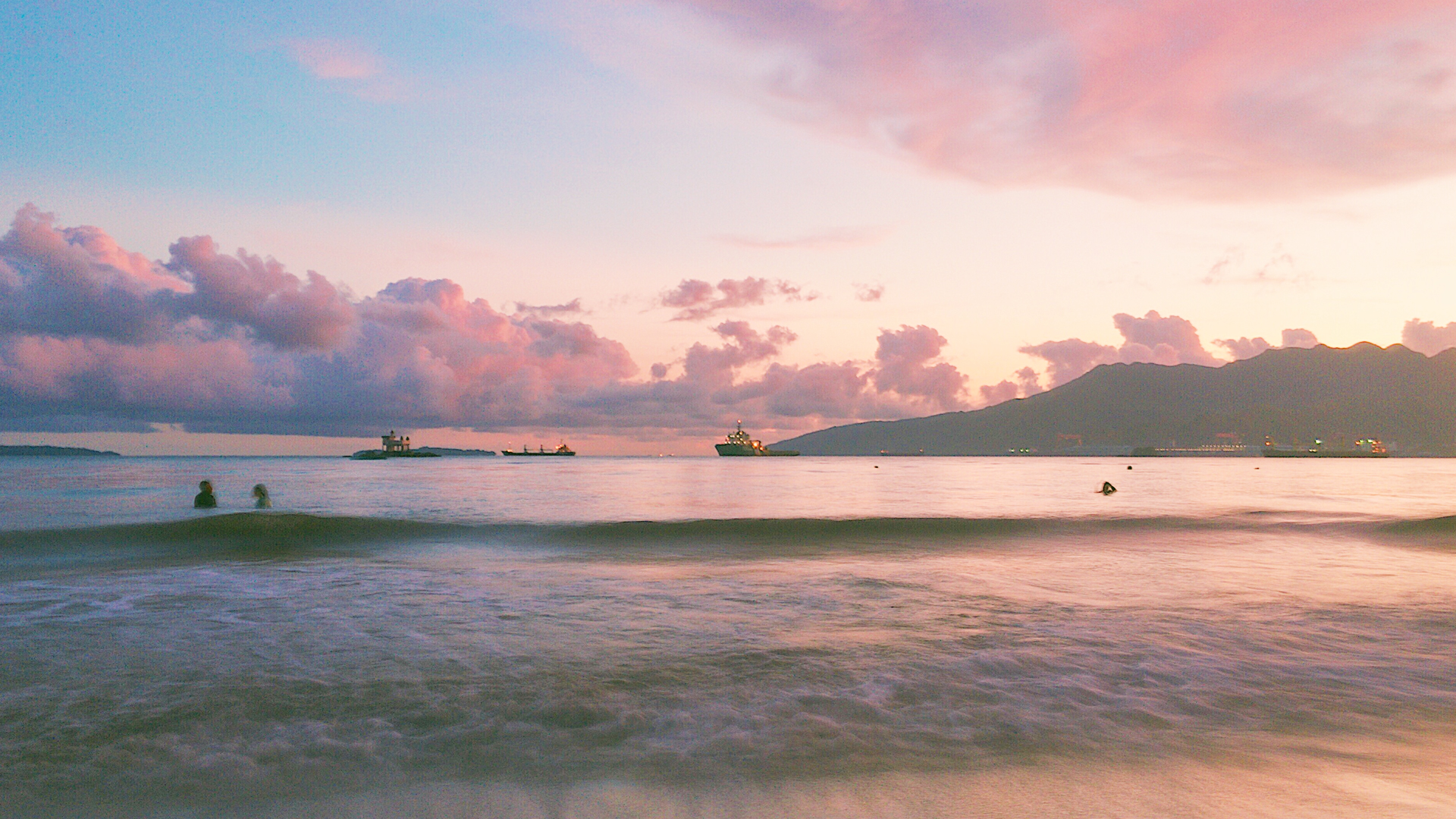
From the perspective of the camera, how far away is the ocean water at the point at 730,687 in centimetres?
566

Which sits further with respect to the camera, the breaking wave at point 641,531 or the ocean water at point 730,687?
the breaking wave at point 641,531

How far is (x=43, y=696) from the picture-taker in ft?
26.5

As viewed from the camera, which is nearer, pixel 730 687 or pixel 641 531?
pixel 730 687

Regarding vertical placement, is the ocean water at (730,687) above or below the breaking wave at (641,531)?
above

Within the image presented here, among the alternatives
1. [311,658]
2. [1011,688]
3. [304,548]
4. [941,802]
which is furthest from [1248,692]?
[304,548]

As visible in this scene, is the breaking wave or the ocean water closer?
the ocean water

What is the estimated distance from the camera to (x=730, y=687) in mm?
8328

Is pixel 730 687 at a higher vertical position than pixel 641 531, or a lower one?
higher

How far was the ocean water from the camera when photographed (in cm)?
566

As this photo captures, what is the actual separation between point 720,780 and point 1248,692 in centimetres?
626

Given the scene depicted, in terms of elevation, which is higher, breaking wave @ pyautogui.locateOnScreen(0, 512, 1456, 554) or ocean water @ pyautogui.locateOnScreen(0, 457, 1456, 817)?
ocean water @ pyautogui.locateOnScreen(0, 457, 1456, 817)

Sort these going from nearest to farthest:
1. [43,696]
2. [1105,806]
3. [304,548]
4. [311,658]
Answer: [1105,806] < [43,696] < [311,658] < [304,548]

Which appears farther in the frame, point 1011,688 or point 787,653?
point 787,653

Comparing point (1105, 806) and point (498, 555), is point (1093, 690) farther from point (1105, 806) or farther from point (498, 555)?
point (498, 555)
